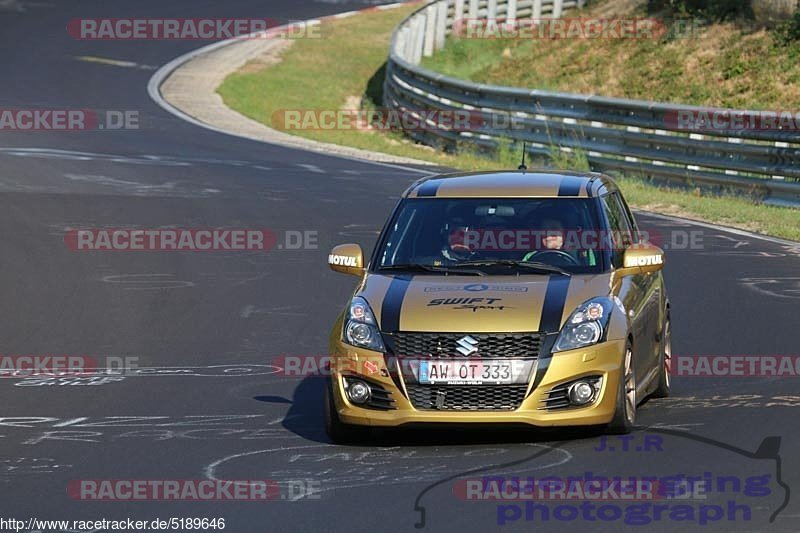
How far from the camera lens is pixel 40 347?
12.8 metres

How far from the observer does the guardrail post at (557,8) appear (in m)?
39.8

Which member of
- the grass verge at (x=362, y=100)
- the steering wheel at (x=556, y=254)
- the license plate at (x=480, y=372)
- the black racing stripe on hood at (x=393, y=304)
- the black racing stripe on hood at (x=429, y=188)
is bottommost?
the grass verge at (x=362, y=100)

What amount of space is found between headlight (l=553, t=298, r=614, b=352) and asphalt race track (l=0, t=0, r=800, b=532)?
0.58 meters

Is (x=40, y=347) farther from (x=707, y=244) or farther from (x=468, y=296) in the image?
(x=707, y=244)

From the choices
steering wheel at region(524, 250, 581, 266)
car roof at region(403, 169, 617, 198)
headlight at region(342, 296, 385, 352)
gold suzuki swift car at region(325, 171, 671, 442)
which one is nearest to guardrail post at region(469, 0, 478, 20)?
car roof at region(403, 169, 617, 198)

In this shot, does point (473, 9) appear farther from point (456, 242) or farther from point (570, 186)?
point (456, 242)

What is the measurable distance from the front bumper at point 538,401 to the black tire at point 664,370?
4.73ft

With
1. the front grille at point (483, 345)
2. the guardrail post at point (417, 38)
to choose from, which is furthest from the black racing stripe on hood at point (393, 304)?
the guardrail post at point (417, 38)

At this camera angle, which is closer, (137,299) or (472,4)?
(137,299)

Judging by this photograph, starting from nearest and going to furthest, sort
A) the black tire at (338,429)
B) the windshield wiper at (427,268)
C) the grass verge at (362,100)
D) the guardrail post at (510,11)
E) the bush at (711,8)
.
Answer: the black tire at (338,429) < the windshield wiper at (427,268) < the grass verge at (362,100) < the bush at (711,8) < the guardrail post at (510,11)

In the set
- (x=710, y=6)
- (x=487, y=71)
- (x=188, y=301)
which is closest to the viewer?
(x=188, y=301)

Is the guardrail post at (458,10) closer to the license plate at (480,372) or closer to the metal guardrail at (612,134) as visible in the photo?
the metal guardrail at (612,134)

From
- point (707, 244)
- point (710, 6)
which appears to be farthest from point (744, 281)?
point (710, 6)

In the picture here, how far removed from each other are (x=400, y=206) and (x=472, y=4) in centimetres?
2891
